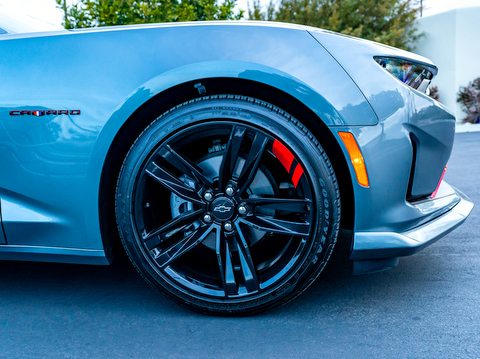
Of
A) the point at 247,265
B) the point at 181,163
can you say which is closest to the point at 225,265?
the point at 247,265

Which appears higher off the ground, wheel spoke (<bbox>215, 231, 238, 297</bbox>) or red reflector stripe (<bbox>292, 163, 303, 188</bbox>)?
red reflector stripe (<bbox>292, 163, 303, 188</bbox>)

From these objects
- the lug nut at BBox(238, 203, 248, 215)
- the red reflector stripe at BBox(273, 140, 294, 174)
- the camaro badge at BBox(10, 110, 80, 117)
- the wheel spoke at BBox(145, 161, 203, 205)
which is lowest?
the lug nut at BBox(238, 203, 248, 215)

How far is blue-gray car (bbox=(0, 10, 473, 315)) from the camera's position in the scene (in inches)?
58.7

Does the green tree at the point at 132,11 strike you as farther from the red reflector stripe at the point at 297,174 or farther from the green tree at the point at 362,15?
the green tree at the point at 362,15

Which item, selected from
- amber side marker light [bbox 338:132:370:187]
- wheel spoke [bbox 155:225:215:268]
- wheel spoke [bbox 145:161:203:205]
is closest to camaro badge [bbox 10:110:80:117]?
wheel spoke [bbox 145:161:203:205]

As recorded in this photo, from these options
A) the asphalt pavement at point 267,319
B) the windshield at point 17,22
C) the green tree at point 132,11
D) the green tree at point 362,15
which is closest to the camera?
the asphalt pavement at point 267,319

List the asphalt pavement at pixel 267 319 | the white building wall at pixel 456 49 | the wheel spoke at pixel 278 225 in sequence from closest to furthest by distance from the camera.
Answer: the asphalt pavement at pixel 267 319, the wheel spoke at pixel 278 225, the white building wall at pixel 456 49

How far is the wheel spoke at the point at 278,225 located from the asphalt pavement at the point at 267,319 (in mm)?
372

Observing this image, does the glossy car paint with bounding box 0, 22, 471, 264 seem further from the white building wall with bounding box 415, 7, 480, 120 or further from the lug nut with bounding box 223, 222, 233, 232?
the white building wall with bounding box 415, 7, 480, 120

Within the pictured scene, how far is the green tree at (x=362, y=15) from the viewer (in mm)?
15688

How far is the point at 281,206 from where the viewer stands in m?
1.56

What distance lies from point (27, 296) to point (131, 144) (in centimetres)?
93

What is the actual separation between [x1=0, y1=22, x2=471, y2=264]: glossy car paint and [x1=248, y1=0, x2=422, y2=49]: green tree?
50.1ft

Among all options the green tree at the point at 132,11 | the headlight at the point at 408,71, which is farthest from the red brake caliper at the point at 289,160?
the green tree at the point at 132,11
